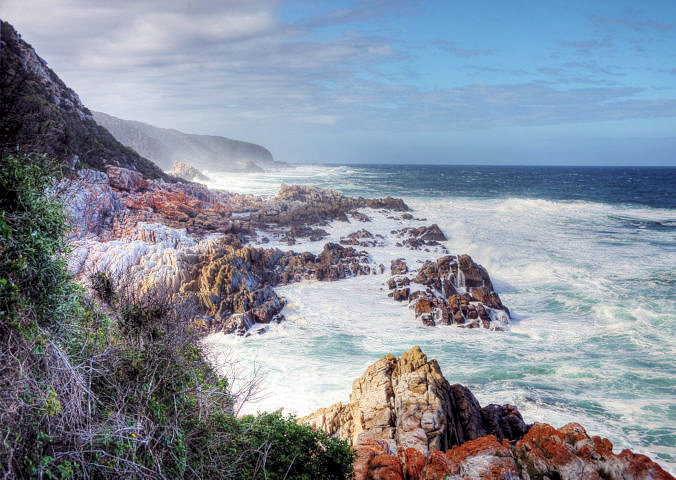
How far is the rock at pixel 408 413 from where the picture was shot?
8336mm

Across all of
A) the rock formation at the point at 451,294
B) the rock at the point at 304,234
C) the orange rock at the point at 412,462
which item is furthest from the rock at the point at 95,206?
the orange rock at the point at 412,462

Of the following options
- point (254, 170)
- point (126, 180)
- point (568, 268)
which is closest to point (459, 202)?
point (568, 268)

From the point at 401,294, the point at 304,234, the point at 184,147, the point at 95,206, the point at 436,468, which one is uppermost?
the point at 184,147

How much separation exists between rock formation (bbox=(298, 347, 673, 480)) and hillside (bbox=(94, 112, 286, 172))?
102 meters

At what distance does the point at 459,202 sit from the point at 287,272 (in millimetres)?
41817

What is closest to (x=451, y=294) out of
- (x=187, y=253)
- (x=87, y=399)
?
(x=187, y=253)

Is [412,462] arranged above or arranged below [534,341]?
above

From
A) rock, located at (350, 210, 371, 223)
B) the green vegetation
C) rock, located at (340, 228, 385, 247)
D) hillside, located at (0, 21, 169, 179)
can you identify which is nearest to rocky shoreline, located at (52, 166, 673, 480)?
rock, located at (340, 228, 385, 247)

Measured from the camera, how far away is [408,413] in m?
8.66

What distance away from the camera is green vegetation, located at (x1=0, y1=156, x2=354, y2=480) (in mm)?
5082

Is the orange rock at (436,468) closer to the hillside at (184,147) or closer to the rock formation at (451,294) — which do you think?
the rock formation at (451,294)

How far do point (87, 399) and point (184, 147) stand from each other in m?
143

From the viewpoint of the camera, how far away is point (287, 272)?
22625 millimetres

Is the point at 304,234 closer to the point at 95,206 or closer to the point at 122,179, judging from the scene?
the point at 122,179
